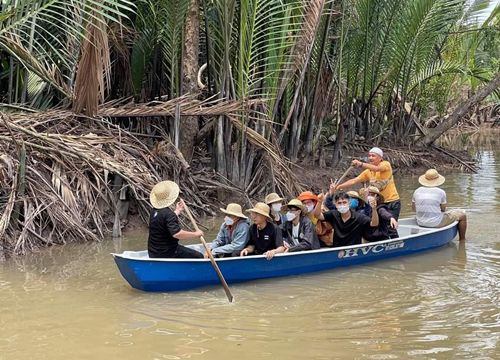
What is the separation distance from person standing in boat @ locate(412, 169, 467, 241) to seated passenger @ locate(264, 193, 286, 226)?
2345 mm

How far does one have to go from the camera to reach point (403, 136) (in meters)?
19.7

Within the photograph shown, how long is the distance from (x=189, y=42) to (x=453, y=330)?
290 inches

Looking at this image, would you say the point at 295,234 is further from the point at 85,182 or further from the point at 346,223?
the point at 85,182

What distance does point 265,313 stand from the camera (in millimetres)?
6742

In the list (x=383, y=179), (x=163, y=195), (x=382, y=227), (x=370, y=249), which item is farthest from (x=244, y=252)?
(x=383, y=179)

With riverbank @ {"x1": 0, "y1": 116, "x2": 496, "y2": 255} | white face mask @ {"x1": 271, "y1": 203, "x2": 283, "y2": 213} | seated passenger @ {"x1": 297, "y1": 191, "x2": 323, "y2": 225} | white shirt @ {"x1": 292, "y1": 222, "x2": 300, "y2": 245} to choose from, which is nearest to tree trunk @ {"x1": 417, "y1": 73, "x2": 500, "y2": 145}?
riverbank @ {"x1": 0, "y1": 116, "x2": 496, "y2": 255}

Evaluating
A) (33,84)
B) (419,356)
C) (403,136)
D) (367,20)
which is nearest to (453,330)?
(419,356)

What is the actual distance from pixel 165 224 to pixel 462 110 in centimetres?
1326

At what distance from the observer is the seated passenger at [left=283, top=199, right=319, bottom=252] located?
816 centimetres

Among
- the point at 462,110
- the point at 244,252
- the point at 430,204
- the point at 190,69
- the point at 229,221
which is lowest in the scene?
the point at 244,252

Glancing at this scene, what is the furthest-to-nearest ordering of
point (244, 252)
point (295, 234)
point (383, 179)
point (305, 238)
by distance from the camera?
point (383, 179), point (295, 234), point (305, 238), point (244, 252)

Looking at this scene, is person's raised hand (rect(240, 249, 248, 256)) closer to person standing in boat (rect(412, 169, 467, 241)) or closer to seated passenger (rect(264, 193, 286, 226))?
seated passenger (rect(264, 193, 286, 226))

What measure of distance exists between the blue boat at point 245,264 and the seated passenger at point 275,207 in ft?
2.40

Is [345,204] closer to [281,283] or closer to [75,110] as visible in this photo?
[281,283]
